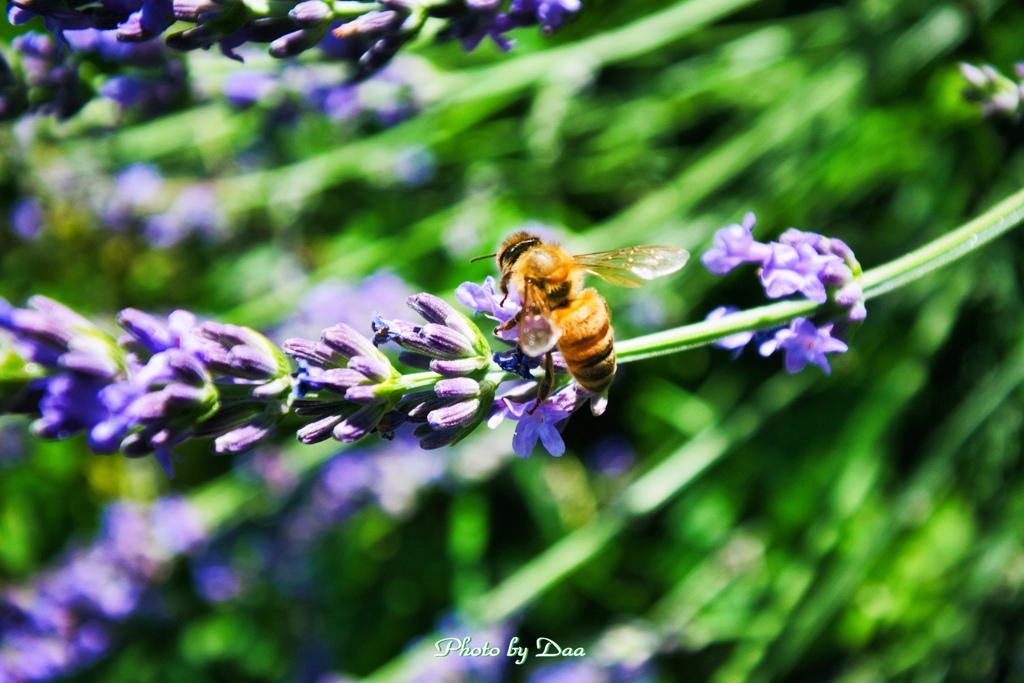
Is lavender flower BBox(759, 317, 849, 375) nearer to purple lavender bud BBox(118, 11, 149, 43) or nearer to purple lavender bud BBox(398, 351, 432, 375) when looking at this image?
purple lavender bud BBox(398, 351, 432, 375)

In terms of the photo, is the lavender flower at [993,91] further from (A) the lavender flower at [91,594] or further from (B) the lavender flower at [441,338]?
(A) the lavender flower at [91,594]

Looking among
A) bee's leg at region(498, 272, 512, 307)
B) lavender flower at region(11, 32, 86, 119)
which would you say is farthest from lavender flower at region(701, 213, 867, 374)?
lavender flower at region(11, 32, 86, 119)

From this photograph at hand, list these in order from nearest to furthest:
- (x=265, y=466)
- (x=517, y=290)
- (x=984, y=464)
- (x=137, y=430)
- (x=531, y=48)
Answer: (x=137, y=430) → (x=517, y=290) → (x=984, y=464) → (x=265, y=466) → (x=531, y=48)

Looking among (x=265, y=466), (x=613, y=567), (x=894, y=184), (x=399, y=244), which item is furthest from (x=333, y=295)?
(x=894, y=184)

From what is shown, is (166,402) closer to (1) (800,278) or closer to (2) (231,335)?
(2) (231,335)

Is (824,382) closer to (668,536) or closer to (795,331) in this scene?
(668,536)
